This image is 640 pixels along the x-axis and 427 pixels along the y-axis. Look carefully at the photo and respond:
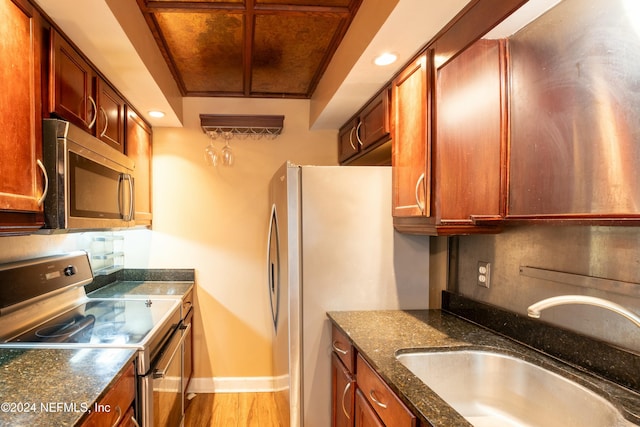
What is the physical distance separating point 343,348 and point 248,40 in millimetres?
1774

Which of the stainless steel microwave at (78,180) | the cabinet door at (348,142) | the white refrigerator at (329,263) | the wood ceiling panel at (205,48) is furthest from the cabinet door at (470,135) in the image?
the stainless steel microwave at (78,180)

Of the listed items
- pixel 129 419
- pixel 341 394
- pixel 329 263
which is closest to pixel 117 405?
pixel 129 419

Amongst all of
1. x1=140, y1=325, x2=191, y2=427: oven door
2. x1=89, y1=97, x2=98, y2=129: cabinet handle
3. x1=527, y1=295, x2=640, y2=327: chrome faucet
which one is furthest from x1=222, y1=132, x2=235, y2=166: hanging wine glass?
x1=527, y1=295, x2=640, y2=327: chrome faucet

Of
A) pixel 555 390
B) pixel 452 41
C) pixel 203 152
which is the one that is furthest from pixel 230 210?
pixel 555 390

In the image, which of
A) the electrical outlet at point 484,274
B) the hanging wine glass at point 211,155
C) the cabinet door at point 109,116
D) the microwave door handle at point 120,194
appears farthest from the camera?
the hanging wine glass at point 211,155

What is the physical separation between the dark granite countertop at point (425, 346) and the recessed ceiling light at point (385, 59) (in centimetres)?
126

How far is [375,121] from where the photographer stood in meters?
2.09

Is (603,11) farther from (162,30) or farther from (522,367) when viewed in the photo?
(162,30)

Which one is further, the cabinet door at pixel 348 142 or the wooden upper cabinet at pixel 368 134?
the cabinet door at pixel 348 142

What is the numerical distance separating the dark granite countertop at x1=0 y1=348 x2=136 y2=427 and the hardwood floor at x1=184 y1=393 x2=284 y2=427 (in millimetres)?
1486

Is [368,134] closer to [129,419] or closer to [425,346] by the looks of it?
[425,346]

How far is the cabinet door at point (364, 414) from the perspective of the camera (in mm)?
1329

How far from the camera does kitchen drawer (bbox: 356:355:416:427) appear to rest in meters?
1.08

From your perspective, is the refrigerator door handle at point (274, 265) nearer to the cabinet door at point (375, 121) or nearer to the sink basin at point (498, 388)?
the cabinet door at point (375, 121)
